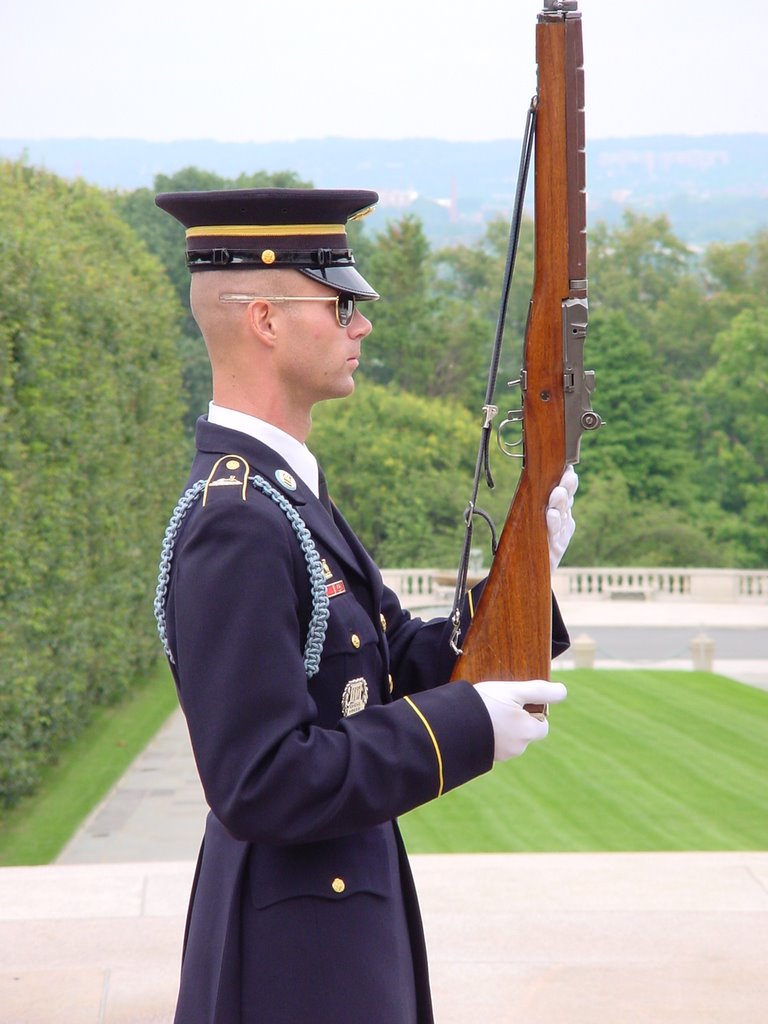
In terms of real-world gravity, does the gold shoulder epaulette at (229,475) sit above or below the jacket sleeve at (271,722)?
above

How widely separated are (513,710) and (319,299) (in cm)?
64

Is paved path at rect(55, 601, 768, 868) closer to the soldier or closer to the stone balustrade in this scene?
the stone balustrade

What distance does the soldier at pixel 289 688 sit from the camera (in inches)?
72.4

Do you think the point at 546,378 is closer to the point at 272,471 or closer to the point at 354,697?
the point at 272,471

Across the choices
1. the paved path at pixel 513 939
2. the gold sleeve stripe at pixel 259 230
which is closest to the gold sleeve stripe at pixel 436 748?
the gold sleeve stripe at pixel 259 230

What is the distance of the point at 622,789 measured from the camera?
29.4 feet

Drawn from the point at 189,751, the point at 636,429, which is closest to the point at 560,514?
the point at 189,751

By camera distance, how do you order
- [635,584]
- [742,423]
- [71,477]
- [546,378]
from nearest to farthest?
[546,378], [71,477], [635,584], [742,423]

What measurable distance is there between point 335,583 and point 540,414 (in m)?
0.41

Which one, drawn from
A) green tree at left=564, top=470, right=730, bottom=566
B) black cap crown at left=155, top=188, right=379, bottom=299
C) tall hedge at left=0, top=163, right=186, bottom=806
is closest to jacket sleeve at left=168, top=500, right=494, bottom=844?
black cap crown at left=155, top=188, right=379, bottom=299

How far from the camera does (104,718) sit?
11.8 m

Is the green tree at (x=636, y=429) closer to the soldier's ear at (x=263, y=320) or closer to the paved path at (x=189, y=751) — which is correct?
the paved path at (x=189, y=751)

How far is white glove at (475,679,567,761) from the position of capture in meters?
1.99

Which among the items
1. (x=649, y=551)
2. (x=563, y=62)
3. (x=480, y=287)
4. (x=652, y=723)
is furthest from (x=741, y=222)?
(x=563, y=62)
